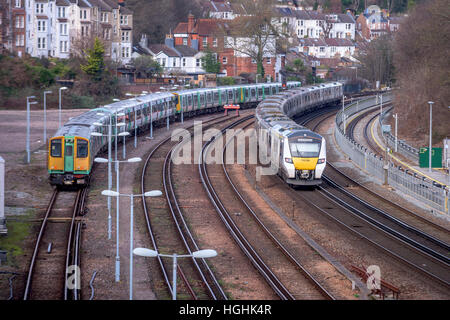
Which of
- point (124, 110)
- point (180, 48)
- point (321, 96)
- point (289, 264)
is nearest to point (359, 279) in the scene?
point (289, 264)

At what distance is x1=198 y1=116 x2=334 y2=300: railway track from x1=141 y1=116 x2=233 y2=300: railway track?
159 centimetres

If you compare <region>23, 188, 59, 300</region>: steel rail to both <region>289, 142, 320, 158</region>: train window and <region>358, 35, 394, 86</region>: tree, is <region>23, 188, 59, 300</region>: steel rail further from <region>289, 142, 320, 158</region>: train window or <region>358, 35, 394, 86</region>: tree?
<region>358, 35, 394, 86</region>: tree

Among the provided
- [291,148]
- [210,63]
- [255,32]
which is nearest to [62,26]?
[210,63]

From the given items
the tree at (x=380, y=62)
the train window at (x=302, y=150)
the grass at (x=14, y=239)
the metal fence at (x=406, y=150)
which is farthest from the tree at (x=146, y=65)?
the grass at (x=14, y=239)

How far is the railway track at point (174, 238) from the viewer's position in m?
21.1

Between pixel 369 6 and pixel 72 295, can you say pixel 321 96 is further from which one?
pixel 369 6

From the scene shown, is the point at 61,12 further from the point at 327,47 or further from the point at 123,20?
the point at 327,47

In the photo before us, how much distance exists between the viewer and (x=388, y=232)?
2744cm

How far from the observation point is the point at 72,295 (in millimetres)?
20156

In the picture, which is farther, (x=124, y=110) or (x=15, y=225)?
(x=124, y=110)

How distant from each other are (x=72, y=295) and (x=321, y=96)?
57062 millimetres

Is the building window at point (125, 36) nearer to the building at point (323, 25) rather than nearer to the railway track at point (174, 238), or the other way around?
the railway track at point (174, 238)

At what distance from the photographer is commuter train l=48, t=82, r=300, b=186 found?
33.8m

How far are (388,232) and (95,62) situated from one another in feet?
168
